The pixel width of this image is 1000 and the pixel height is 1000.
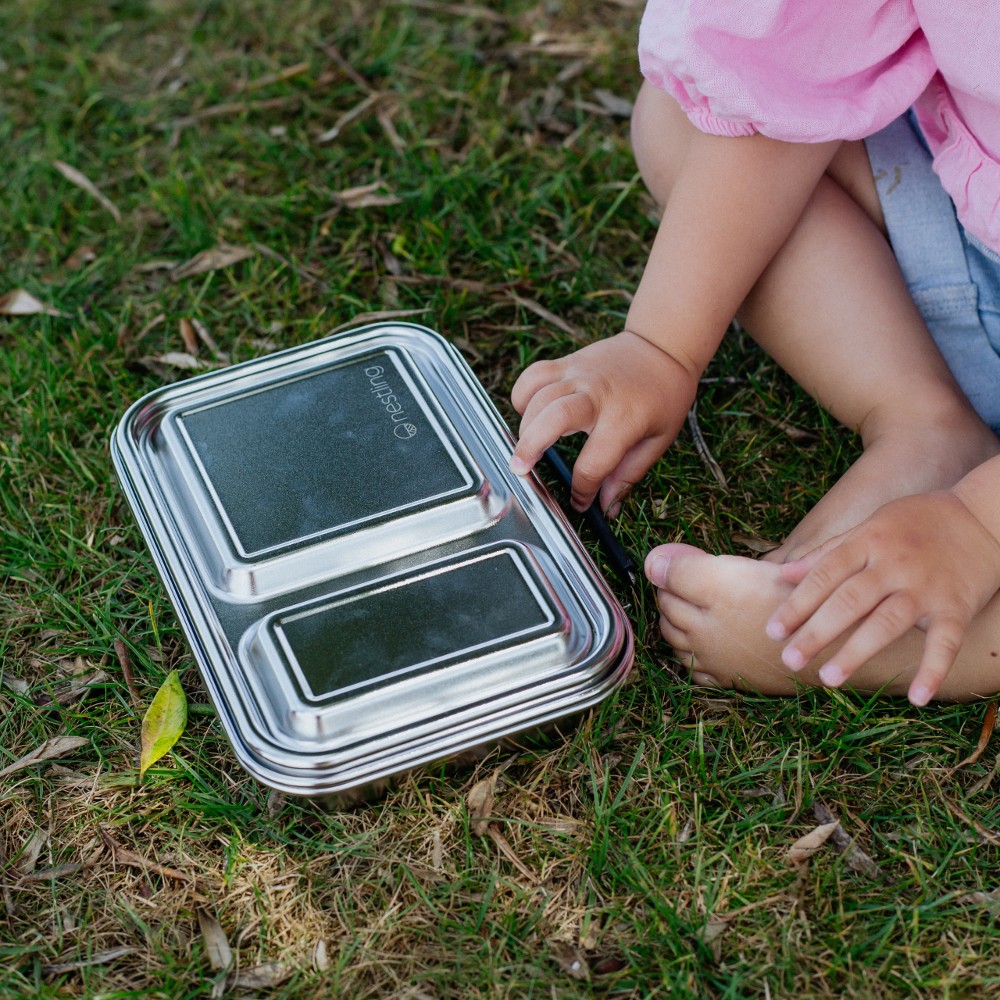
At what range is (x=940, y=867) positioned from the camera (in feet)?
3.56

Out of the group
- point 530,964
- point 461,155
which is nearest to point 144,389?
point 461,155

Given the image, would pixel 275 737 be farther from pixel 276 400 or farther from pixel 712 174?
pixel 712 174

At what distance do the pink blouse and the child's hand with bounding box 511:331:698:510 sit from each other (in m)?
0.28

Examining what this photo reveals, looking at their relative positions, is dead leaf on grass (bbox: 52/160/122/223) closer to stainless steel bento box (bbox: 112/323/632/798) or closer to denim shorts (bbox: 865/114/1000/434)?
stainless steel bento box (bbox: 112/323/632/798)

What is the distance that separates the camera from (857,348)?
4.46 feet

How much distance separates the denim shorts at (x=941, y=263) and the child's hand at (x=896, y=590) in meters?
0.31

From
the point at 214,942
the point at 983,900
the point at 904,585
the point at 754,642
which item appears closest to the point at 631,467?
the point at 754,642

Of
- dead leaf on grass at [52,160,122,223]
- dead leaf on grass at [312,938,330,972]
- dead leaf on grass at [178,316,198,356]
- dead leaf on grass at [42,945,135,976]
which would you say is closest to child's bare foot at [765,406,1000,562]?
dead leaf on grass at [312,938,330,972]

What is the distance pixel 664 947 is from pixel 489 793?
0.23 m

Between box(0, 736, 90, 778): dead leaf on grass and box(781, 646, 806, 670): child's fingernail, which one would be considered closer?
box(781, 646, 806, 670): child's fingernail

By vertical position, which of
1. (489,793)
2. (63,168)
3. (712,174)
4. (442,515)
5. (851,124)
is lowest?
(63,168)

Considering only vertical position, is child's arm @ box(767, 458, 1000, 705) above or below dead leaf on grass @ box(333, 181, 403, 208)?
above

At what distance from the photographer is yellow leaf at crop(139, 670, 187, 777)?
1.20 metres

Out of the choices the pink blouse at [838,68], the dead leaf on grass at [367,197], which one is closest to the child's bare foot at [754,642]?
the pink blouse at [838,68]
